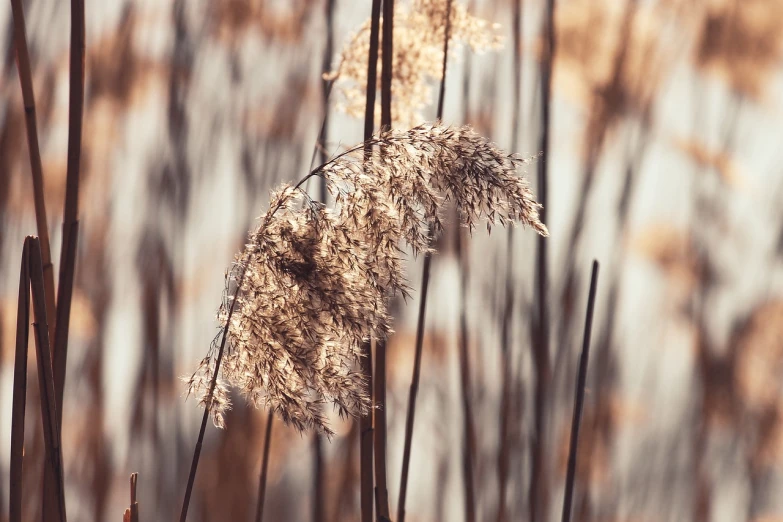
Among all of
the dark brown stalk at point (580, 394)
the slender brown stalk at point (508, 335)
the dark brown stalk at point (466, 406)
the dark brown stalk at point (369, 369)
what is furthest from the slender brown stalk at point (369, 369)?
the slender brown stalk at point (508, 335)

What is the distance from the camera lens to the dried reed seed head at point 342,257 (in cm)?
42

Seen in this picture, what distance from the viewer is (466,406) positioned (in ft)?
4.37

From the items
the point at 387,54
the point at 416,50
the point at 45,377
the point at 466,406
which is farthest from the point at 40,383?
the point at 466,406

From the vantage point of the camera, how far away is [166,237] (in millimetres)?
1562

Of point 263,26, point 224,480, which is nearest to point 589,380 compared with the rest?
point 224,480

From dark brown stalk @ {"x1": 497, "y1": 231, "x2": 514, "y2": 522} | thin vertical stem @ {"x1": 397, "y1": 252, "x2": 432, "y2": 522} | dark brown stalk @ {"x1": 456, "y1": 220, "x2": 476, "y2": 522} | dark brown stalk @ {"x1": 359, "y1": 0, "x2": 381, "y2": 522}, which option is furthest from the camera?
dark brown stalk @ {"x1": 497, "y1": 231, "x2": 514, "y2": 522}

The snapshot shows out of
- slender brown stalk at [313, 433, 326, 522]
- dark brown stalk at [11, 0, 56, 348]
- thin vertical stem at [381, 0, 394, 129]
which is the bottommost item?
slender brown stalk at [313, 433, 326, 522]

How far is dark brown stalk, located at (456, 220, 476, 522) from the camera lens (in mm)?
1297

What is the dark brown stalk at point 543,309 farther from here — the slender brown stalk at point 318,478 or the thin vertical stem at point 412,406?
the thin vertical stem at point 412,406

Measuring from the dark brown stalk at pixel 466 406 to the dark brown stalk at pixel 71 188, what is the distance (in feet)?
2.90

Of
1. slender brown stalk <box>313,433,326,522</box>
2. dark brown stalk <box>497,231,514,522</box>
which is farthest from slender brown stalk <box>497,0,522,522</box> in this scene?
slender brown stalk <box>313,433,326,522</box>

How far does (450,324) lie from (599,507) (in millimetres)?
532

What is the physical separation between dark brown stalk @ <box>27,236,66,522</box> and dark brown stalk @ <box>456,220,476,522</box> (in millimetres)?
923

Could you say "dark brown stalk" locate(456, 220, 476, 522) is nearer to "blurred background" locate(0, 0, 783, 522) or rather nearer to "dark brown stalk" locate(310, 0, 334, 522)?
"blurred background" locate(0, 0, 783, 522)
